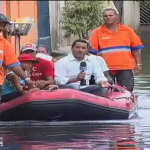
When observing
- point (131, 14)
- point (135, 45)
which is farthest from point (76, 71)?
point (131, 14)

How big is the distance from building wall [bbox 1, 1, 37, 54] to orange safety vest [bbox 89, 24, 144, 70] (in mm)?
7694

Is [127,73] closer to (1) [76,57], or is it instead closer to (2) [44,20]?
(1) [76,57]

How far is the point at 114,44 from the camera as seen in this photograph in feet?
37.9

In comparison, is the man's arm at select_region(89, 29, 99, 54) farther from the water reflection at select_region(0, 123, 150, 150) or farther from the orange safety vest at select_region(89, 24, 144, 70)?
the water reflection at select_region(0, 123, 150, 150)

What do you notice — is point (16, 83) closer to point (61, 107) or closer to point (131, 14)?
Result: point (61, 107)

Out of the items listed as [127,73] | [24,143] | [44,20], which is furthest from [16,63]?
[44,20]

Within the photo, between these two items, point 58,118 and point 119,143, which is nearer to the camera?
point 119,143

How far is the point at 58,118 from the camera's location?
10.3 m

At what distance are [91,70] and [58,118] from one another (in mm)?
1086

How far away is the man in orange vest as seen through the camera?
37.9ft

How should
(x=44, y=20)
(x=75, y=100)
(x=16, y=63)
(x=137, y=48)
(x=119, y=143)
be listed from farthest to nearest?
(x=44, y=20) → (x=137, y=48) → (x=75, y=100) → (x=16, y=63) → (x=119, y=143)

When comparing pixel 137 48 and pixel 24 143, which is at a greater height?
pixel 137 48

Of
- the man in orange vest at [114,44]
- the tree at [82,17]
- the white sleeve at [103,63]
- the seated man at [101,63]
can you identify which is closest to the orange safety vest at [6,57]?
the seated man at [101,63]

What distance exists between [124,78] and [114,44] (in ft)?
2.03
